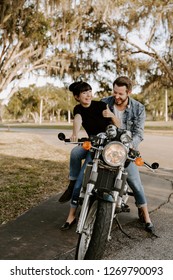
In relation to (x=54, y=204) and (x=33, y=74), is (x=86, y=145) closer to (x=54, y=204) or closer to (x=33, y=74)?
(x=54, y=204)

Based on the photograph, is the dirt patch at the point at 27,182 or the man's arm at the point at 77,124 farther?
the dirt patch at the point at 27,182

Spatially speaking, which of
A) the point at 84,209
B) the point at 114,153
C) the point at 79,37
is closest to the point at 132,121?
the point at 114,153

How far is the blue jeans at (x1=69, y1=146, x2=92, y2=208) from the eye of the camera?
148 inches

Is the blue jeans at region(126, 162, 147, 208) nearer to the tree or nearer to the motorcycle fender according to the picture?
the motorcycle fender

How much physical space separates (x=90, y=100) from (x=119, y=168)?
1053 mm

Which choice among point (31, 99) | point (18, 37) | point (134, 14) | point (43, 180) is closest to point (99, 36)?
point (134, 14)

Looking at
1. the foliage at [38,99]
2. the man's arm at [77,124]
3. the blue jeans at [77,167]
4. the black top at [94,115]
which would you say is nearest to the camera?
the man's arm at [77,124]

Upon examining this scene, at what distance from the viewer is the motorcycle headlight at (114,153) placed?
9.00ft

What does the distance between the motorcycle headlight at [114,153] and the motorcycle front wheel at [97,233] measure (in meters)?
0.32

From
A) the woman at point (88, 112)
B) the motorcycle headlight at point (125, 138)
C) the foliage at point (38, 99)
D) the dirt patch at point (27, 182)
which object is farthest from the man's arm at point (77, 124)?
the foliage at point (38, 99)

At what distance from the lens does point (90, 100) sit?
362cm

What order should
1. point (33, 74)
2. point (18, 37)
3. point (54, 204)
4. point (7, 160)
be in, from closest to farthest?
point (54, 204) < point (7, 160) < point (18, 37) < point (33, 74)

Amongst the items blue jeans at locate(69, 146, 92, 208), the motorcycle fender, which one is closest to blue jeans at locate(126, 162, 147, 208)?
blue jeans at locate(69, 146, 92, 208)

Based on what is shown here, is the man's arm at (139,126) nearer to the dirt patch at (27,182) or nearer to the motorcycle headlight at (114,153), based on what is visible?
the motorcycle headlight at (114,153)
